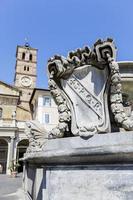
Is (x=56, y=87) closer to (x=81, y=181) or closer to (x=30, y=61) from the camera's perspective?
(x=81, y=181)

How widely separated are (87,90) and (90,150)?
80 cm

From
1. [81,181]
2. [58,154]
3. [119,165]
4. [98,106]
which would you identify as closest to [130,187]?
[119,165]

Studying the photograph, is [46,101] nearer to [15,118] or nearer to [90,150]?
[15,118]

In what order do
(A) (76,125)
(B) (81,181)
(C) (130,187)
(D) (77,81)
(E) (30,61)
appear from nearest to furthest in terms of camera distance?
1. (C) (130,187)
2. (B) (81,181)
3. (A) (76,125)
4. (D) (77,81)
5. (E) (30,61)

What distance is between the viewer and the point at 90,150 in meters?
2.37

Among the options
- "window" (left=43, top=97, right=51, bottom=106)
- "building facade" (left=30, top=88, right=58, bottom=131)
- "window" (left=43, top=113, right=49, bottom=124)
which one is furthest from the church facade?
"window" (left=43, top=97, right=51, bottom=106)

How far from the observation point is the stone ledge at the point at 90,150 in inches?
87.7

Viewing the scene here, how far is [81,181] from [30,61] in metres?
76.6

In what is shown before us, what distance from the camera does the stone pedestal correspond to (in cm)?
223

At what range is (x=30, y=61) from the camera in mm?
77438

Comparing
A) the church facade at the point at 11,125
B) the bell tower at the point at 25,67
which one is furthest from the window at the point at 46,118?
the bell tower at the point at 25,67

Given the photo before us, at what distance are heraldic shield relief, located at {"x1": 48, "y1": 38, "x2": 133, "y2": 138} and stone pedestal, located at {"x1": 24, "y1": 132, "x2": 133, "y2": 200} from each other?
0.58ft

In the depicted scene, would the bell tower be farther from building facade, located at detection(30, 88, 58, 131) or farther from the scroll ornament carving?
the scroll ornament carving

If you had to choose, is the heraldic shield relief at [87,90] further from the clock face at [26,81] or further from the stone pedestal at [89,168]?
the clock face at [26,81]
